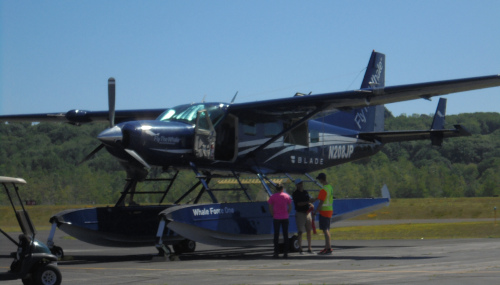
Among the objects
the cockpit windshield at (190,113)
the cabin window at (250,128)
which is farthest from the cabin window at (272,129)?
the cockpit windshield at (190,113)

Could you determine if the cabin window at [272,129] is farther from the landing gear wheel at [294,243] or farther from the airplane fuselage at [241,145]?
the landing gear wheel at [294,243]

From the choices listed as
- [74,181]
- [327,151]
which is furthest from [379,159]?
[327,151]

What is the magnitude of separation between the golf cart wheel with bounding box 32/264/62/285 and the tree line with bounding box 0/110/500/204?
4184cm

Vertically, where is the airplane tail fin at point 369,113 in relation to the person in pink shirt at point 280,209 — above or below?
above

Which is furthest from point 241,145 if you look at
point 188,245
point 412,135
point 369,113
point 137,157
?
point 369,113

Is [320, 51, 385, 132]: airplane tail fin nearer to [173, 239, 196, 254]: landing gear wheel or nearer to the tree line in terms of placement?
[173, 239, 196, 254]: landing gear wheel

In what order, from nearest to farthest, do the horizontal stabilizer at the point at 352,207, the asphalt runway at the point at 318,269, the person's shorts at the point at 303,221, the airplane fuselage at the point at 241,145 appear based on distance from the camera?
the asphalt runway at the point at 318,269 < the airplane fuselage at the point at 241,145 < the person's shorts at the point at 303,221 < the horizontal stabilizer at the point at 352,207

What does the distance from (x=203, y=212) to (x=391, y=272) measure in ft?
21.1

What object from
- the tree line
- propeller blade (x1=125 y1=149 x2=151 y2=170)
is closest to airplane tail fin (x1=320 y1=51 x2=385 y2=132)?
propeller blade (x1=125 y1=149 x2=151 y2=170)

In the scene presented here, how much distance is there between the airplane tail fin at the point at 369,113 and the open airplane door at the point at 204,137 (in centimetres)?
600

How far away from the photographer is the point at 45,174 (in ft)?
302

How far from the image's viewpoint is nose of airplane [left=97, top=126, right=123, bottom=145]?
1700 centimetres

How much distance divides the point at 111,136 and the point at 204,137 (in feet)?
8.49

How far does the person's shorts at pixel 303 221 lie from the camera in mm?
17766
